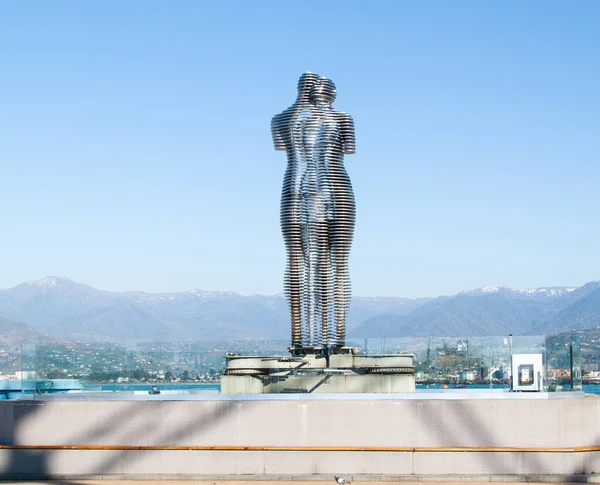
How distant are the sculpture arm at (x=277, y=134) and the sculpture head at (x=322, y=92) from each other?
1.04m

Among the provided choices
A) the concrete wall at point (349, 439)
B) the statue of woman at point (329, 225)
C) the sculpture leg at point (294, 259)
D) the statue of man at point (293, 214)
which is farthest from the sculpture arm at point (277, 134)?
the concrete wall at point (349, 439)

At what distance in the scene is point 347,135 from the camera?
26188mm

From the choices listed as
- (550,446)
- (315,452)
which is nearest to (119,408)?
(315,452)

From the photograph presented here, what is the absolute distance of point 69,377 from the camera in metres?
25.1

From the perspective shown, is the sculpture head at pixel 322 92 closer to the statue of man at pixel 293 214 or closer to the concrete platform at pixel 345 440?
the statue of man at pixel 293 214

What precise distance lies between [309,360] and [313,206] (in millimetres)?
3752

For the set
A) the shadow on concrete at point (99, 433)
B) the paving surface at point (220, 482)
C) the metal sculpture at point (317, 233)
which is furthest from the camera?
the metal sculpture at point (317, 233)

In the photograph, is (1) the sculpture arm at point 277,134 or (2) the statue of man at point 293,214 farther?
(1) the sculpture arm at point 277,134

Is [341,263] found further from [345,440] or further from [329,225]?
[345,440]

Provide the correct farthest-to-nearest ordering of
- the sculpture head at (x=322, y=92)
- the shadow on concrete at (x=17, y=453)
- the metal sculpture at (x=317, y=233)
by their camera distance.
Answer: the sculpture head at (x=322, y=92), the metal sculpture at (x=317, y=233), the shadow on concrete at (x=17, y=453)

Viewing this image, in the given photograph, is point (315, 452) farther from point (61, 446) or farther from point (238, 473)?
point (61, 446)

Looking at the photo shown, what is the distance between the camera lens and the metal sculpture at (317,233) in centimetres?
2556

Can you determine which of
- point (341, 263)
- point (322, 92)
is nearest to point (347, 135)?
point (322, 92)

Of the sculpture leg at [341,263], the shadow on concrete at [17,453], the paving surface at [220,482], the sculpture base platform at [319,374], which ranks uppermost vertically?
the sculpture leg at [341,263]
